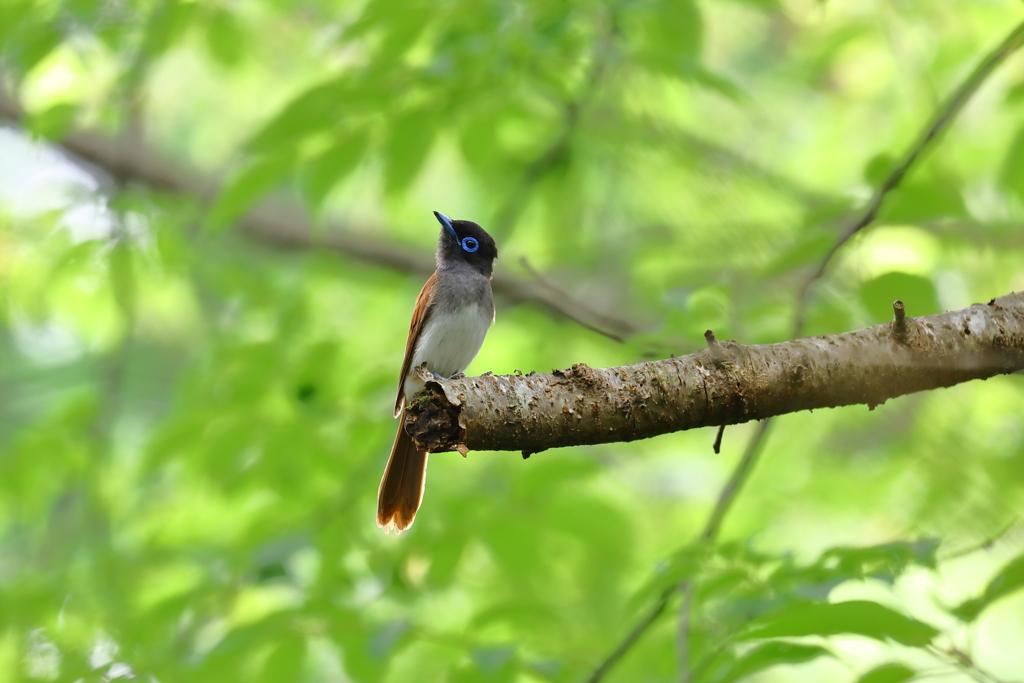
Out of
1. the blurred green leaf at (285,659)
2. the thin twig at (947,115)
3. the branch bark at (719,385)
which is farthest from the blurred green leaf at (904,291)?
the blurred green leaf at (285,659)

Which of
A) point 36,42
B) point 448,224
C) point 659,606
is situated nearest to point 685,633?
point 659,606

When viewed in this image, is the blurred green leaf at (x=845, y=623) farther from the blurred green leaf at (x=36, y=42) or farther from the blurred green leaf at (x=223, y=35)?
the blurred green leaf at (x=223, y=35)

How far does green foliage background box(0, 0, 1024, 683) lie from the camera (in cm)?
351

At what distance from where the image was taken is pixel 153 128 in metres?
10.7

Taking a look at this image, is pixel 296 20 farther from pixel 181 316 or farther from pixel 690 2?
pixel 690 2

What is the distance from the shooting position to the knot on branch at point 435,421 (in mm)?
2330

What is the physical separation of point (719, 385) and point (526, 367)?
13.5ft

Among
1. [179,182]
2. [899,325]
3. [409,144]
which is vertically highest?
[179,182]

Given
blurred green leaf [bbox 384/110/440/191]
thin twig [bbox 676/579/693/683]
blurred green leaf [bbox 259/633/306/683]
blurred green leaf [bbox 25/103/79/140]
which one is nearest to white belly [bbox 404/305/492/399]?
blurred green leaf [bbox 384/110/440/191]

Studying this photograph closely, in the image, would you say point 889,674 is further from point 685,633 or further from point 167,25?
point 167,25

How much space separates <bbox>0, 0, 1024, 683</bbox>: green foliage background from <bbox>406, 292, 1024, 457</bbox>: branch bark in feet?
1.98

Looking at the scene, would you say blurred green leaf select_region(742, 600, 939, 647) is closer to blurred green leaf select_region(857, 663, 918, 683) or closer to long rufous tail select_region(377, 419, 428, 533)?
blurred green leaf select_region(857, 663, 918, 683)

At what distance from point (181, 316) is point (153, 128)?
2.48 meters

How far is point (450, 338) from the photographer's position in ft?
15.8
